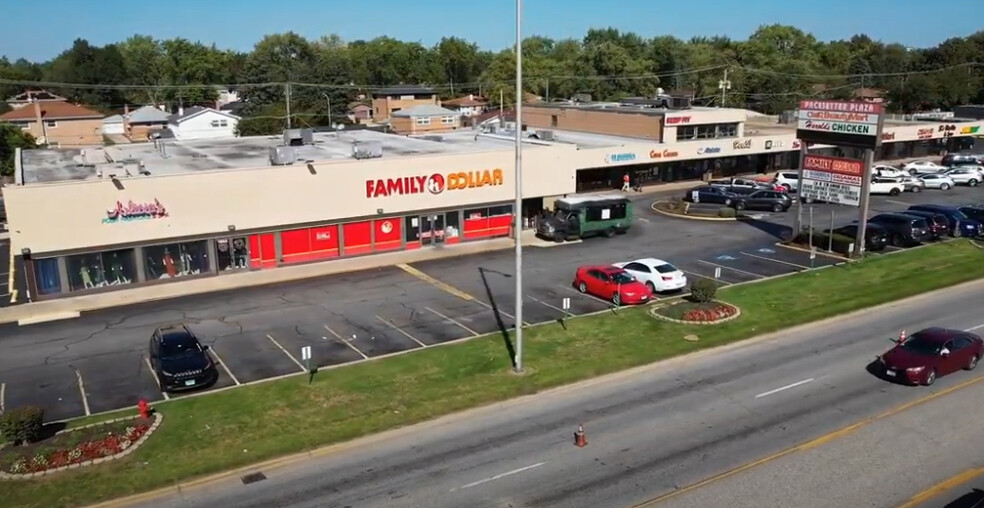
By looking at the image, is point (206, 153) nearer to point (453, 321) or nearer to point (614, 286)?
point (453, 321)

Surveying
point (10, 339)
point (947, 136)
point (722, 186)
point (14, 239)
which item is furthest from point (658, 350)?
point (947, 136)

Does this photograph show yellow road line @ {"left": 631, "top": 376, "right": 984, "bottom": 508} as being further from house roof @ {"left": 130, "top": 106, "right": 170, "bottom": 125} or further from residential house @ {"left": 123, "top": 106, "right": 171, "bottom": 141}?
house roof @ {"left": 130, "top": 106, "right": 170, "bottom": 125}

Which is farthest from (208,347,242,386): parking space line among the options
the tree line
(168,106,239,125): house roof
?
(168,106,239,125): house roof

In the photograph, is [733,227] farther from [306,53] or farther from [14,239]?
[306,53]

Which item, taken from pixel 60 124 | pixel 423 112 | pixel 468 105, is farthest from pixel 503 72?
pixel 60 124

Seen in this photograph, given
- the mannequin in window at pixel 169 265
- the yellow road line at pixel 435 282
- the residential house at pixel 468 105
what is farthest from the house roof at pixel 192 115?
the yellow road line at pixel 435 282

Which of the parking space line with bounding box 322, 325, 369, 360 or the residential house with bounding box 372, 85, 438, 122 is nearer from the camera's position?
the parking space line with bounding box 322, 325, 369, 360
